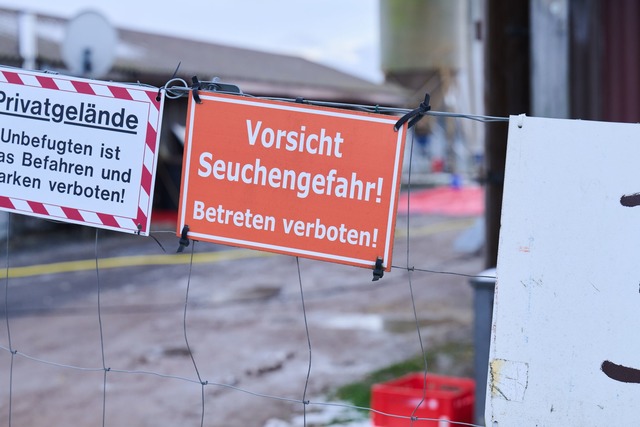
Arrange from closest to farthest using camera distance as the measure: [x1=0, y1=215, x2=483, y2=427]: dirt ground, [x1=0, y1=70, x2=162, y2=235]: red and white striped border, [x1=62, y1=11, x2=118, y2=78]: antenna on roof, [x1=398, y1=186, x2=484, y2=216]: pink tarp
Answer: [x1=0, y1=70, x2=162, y2=235]: red and white striped border < [x1=0, y1=215, x2=483, y2=427]: dirt ground < [x1=62, y1=11, x2=118, y2=78]: antenna on roof < [x1=398, y1=186, x2=484, y2=216]: pink tarp

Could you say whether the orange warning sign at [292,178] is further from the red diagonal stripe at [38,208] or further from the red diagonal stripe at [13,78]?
the red diagonal stripe at [13,78]

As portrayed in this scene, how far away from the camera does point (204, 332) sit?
9133 millimetres

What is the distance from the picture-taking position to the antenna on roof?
33.8ft

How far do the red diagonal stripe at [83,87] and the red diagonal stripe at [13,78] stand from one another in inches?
8.8

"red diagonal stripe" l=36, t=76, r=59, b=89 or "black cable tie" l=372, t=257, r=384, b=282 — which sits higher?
"red diagonal stripe" l=36, t=76, r=59, b=89

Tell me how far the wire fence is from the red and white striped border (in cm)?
29

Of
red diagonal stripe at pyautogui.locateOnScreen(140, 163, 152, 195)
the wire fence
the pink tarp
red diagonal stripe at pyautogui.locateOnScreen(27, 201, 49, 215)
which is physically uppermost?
the pink tarp

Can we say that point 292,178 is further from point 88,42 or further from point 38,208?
point 88,42

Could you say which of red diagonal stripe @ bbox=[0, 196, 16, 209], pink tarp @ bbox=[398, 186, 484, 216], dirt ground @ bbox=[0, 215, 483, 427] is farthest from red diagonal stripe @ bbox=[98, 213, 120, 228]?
pink tarp @ bbox=[398, 186, 484, 216]

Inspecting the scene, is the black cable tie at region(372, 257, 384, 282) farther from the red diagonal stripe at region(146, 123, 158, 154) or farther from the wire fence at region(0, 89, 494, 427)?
the red diagonal stripe at region(146, 123, 158, 154)

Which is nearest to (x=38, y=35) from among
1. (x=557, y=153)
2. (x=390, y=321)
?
(x=390, y=321)

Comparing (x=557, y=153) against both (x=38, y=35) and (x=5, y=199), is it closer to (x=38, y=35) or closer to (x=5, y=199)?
(x=5, y=199)

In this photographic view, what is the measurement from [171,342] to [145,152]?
5727mm

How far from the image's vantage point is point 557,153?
109 inches
